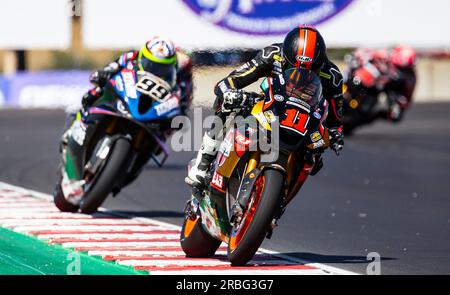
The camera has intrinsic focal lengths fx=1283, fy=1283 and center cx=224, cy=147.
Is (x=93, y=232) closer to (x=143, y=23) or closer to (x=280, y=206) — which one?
(x=280, y=206)

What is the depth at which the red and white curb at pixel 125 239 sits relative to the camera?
8438 mm

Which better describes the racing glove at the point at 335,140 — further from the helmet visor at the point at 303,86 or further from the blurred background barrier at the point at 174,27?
the blurred background barrier at the point at 174,27

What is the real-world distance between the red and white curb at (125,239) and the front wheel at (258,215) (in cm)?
19

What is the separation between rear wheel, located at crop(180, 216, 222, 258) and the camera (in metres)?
8.88

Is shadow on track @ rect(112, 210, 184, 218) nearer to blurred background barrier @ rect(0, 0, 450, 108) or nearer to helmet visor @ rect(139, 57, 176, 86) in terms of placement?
helmet visor @ rect(139, 57, 176, 86)

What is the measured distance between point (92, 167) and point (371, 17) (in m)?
23.3

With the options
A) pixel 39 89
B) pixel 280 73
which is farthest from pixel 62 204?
pixel 39 89

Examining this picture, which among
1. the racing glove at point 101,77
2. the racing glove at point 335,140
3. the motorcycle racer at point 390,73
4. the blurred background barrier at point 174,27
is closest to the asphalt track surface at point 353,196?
the motorcycle racer at point 390,73

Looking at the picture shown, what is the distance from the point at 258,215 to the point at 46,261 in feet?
5.66

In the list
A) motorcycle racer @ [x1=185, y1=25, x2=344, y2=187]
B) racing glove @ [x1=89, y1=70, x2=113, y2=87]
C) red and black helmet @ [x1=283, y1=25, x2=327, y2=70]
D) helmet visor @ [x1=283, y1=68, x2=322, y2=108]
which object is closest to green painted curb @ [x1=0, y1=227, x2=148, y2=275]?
motorcycle racer @ [x1=185, y1=25, x2=344, y2=187]

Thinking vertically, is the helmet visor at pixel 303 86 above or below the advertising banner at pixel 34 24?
above

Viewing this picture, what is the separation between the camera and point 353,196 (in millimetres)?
14219

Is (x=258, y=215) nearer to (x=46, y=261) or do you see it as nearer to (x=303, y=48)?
(x=303, y=48)
